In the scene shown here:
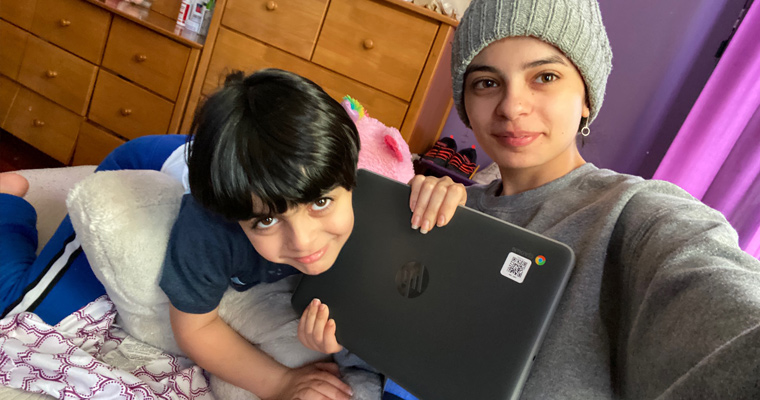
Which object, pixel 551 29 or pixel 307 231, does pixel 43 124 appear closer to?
pixel 307 231

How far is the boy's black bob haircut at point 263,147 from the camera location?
1.93 feet

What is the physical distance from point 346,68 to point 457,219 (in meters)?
1.21

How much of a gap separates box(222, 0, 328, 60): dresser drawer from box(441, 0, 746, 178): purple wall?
1.15 m

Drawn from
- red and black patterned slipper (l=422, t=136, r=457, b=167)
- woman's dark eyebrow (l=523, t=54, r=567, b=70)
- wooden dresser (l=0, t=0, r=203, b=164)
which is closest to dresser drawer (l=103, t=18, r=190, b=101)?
wooden dresser (l=0, t=0, r=203, b=164)

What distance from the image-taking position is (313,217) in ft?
2.14

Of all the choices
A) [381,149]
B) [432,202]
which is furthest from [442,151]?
[432,202]

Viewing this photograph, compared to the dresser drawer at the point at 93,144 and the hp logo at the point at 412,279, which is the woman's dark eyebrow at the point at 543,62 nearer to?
the hp logo at the point at 412,279

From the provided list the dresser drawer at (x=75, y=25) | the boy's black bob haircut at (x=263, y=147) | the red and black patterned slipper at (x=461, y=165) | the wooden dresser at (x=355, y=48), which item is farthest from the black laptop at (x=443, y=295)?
the dresser drawer at (x=75, y=25)

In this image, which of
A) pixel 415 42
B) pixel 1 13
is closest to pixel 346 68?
pixel 415 42

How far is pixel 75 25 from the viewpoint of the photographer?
77.5 inches

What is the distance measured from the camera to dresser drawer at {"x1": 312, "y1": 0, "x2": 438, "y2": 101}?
1.56m

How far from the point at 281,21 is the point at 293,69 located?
192 millimetres

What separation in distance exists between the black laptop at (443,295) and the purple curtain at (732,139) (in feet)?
4.20

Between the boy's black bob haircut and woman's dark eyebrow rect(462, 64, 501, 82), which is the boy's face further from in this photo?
woman's dark eyebrow rect(462, 64, 501, 82)
